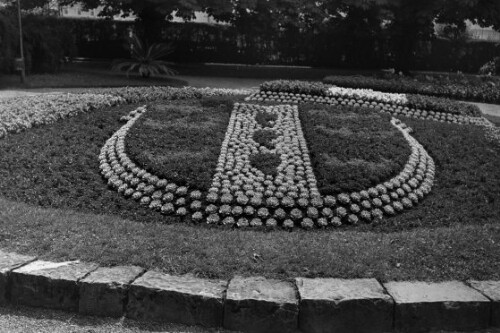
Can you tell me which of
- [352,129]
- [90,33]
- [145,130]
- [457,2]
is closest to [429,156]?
[352,129]

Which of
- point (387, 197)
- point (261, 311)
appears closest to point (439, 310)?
point (261, 311)

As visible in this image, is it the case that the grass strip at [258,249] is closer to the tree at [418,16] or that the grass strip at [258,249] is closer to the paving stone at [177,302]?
the paving stone at [177,302]

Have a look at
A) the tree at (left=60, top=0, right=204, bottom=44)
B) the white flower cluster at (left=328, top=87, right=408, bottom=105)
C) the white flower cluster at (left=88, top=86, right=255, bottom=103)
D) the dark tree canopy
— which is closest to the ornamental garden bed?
the white flower cluster at (left=88, top=86, right=255, bottom=103)

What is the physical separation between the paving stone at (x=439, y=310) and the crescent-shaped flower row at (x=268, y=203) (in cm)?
160

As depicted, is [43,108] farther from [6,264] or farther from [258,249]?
[258,249]

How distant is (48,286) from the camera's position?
3.29m

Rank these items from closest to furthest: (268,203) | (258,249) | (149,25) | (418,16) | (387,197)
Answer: (258,249)
(268,203)
(387,197)
(418,16)
(149,25)

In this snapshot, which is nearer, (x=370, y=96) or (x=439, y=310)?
(x=439, y=310)

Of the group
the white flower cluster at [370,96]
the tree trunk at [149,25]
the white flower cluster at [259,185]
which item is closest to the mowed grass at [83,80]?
the tree trunk at [149,25]

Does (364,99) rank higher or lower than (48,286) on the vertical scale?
higher

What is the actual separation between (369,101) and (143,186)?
19.1 feet

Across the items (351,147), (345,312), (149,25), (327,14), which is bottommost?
(345,312)

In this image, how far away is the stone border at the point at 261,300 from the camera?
10.3 feet

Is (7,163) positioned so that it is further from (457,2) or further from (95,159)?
(457,2)
